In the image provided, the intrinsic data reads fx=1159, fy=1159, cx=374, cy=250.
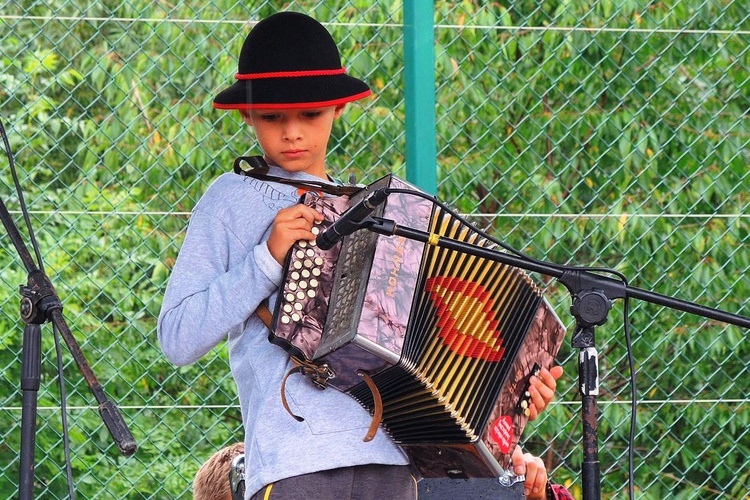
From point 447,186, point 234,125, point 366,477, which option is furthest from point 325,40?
point 234,125

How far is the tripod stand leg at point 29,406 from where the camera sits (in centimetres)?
175

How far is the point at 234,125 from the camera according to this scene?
13.0 ft

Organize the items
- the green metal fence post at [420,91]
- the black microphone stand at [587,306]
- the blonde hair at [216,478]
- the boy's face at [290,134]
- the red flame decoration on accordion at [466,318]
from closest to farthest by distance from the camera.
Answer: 1. the black microphone stand at [587,306]
2. the red flame decoration on accordion at [466,318]
3. the boy's face at [290,134]
4. the blonde hair at [216,478]
5. the green metal fence post at [420,91]

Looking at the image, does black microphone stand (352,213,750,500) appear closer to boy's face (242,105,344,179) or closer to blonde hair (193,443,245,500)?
boy's face (242,105,344,179)

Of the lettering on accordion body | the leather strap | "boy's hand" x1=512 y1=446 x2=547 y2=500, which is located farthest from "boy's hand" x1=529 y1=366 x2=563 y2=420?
the leather strap

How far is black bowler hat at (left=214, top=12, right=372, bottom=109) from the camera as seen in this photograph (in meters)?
2.09

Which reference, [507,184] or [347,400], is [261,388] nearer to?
[347,400]

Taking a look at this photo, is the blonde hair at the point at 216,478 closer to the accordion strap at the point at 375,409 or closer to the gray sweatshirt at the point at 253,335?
the gray sweatshirt at the point at 253,335

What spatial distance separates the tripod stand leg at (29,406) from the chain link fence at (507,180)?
147 cm

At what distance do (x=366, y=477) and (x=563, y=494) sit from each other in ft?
1.68

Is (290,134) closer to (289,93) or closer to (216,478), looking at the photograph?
(289,93)

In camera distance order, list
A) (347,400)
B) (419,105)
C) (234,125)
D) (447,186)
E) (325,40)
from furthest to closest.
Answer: (234,125) → (447,186) → (419,105) → (325,40) → (347,400)

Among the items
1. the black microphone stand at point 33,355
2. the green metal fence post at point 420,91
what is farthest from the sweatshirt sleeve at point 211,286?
the green metal fence post at point 420,91

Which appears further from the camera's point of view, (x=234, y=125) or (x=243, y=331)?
(x=234, y=125)
